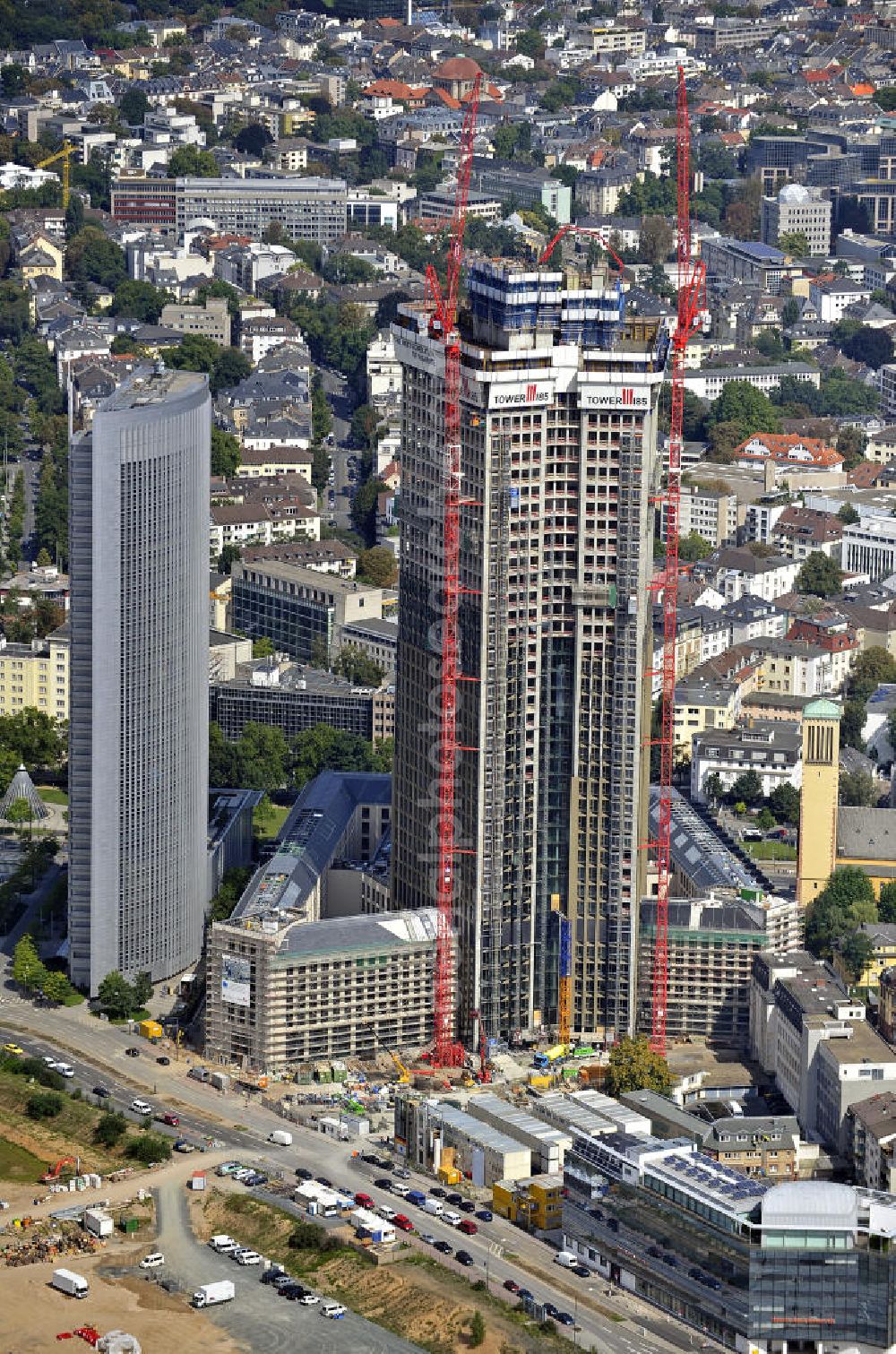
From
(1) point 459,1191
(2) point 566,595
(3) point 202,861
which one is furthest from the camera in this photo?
(3) point 202,861

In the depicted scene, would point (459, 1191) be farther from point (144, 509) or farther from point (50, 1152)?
point (144, 509)

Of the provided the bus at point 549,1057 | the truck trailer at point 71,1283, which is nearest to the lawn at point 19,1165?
the truck trailer at point 71,1283

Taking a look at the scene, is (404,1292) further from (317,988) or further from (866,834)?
(866,834)

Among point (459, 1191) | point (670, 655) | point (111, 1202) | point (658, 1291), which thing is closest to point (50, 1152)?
point (111, 1202)

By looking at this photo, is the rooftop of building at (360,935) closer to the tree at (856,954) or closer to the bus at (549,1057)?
the bus at (549,1057)

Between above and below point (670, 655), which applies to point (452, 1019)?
below

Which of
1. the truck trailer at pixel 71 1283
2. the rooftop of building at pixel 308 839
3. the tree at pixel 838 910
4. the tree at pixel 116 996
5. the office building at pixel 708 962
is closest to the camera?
the truck trailer at pixel 71 1283

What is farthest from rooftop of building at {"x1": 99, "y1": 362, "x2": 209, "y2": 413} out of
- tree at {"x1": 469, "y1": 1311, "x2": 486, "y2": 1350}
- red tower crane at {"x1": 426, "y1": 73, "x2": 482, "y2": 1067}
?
tree at {"x1": 469, "y1": 1311, "x2": 486, "y2": 1350}
